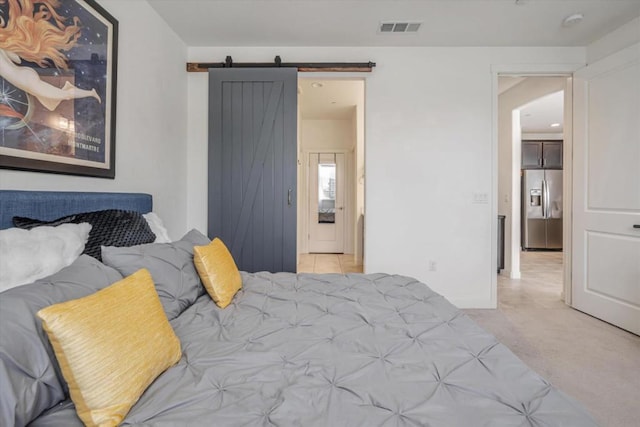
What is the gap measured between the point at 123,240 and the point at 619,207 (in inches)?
149

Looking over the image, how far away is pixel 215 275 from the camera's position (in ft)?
5.03

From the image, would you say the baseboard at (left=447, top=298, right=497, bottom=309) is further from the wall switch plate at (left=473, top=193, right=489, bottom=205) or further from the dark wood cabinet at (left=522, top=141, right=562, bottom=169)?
the dark wood cabinet at (left=522, top=141, right=562, bottom=169)

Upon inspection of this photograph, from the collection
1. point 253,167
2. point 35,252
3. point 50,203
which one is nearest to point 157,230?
point 50,203

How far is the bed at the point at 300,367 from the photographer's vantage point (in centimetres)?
73

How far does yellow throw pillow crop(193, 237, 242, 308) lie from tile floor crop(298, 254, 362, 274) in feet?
10.5

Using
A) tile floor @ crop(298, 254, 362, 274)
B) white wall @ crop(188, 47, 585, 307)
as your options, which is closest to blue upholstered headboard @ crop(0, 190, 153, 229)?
white wall @ crop(188, 47, 585, 307)

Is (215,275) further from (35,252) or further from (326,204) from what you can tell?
(326,204)

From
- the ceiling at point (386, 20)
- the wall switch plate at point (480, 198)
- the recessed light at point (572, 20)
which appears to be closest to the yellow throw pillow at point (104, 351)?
the ceiling at point (386, 20)

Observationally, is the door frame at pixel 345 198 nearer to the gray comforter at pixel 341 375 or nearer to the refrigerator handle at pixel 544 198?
the refrigerator handle at pixel 544 198

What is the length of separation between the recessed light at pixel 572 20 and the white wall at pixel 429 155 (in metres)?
0.45

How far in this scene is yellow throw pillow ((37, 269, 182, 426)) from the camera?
2.32ft

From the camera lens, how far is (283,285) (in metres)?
1.84

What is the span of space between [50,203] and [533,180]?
26.2 feet

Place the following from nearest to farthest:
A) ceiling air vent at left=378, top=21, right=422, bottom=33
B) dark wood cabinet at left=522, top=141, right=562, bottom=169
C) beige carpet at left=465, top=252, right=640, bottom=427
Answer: beige carpet at left=465, top=252, right=640, bottom=427 < ceiling air vent at left=378, top=21, right=422, bottom=33 < dark wood cabinet at left=522, top=141, right=562, bottom=169
